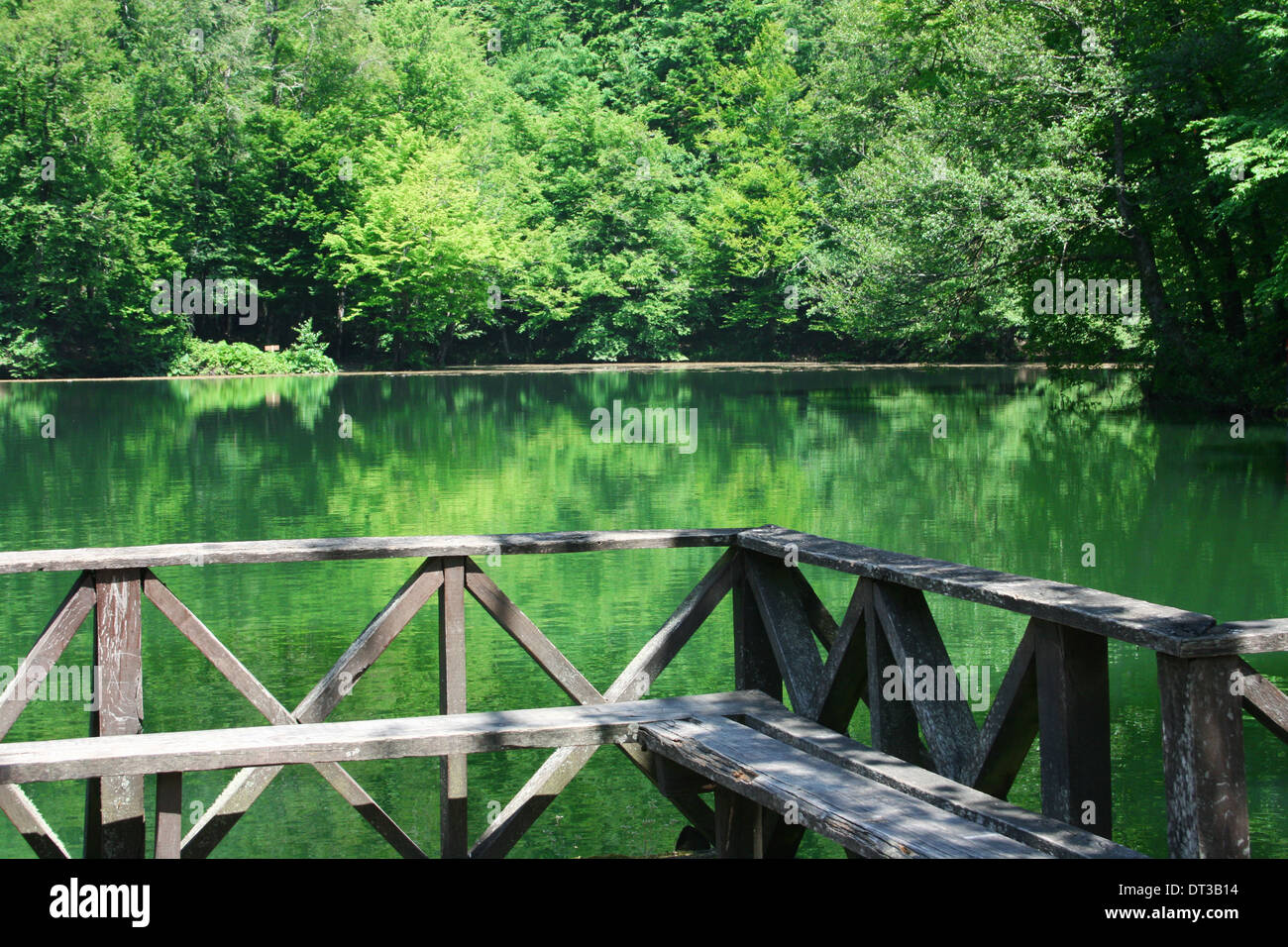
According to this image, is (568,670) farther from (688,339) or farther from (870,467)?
(688,339)

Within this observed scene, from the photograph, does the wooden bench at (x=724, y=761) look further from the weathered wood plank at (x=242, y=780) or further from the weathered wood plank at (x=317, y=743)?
the weathered wood plank at (x=242, y=780)

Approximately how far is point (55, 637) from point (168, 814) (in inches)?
43.0

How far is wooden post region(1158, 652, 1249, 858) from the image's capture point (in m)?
3.43

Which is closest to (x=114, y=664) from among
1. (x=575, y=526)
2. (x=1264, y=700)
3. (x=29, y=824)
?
(x=29, y=824)

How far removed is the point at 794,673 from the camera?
5.72 metres

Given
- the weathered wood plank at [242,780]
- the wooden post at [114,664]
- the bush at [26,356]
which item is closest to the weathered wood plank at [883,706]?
the weathered wood plank at [242,780]

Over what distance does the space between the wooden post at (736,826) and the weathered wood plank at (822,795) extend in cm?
27

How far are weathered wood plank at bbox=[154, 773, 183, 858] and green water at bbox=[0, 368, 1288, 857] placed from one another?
1.68 meters

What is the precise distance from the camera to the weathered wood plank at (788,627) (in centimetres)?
565

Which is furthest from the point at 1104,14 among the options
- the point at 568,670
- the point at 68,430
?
the point at 568,670

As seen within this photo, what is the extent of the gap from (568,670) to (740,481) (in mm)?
14785

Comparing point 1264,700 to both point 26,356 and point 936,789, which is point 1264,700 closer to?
point 936,789

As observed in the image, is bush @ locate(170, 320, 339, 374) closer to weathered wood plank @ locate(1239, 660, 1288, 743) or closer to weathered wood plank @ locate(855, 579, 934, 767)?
weathered wood plank @ locate(855, 579, 934, 767)

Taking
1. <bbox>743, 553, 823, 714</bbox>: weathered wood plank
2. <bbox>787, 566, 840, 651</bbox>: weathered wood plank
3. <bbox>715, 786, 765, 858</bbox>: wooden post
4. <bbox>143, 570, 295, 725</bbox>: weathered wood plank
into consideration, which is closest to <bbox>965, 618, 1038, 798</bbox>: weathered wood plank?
<bbox>715, 786, 765, 858</bbox>: wooden post
